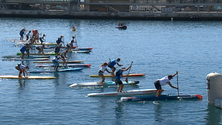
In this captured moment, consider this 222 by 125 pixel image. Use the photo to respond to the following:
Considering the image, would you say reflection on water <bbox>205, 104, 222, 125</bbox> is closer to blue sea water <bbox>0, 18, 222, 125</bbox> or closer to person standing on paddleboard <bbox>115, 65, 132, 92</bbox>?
blue sea water <bbox>0, 18, 222, 125</bbox>

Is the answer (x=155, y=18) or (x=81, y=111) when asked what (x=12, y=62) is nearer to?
(x=81, y=111)

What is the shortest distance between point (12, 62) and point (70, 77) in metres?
11.7

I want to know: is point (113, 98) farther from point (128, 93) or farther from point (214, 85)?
point (214, 85)

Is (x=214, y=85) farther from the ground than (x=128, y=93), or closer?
farther from the ground

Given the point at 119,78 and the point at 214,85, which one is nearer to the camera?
the point at 214,85

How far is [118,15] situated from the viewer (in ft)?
447

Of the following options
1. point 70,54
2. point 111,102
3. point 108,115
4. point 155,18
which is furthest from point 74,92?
point 155,18

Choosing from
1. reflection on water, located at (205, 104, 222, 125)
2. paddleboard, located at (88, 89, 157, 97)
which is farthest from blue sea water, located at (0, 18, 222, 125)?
paddleboard, located at (88, 89, 157, 97)

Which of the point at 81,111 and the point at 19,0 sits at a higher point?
the point at 19,0

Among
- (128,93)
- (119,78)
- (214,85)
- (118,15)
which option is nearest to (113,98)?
(128,93)

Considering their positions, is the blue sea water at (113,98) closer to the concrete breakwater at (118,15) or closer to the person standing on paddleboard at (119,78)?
the person standing on paddleboard at (119,78)

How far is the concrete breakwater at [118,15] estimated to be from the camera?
13400 cm

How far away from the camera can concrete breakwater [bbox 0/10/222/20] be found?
134000 mm

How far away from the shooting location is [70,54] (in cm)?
5822
